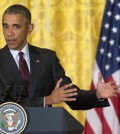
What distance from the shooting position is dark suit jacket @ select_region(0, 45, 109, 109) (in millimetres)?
2518

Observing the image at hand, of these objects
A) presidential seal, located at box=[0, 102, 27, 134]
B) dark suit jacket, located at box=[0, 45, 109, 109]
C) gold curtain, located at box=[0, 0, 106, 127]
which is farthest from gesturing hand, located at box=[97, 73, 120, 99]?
gold curtain, located at box=[0, 0, 106, 127]

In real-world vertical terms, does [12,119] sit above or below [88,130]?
above

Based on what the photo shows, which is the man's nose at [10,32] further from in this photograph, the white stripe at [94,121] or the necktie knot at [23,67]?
the white stripe at [94,121]

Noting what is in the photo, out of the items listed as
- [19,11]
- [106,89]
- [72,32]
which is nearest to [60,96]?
[106,89]

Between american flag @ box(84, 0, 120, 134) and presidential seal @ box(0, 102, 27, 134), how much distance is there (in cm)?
230

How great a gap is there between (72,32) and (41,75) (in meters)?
1.72

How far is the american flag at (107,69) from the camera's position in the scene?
4.04m

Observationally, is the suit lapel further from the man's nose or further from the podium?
the podium

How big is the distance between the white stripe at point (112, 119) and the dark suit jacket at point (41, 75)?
4.36 ft

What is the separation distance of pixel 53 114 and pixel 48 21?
101 inches

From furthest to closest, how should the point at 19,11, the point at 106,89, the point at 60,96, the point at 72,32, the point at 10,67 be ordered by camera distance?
1. the point at 72,32
2. the point at 19,11
3. the point at 10,67
4. the point at 106,89
5. the point at 60,96

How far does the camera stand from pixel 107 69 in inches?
159

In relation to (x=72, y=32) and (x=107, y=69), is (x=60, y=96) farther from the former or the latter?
(x=72, y=32)

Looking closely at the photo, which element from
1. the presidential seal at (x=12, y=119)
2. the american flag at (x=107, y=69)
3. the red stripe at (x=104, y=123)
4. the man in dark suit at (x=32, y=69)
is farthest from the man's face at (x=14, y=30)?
the red stripe at (x=104, y=123)
